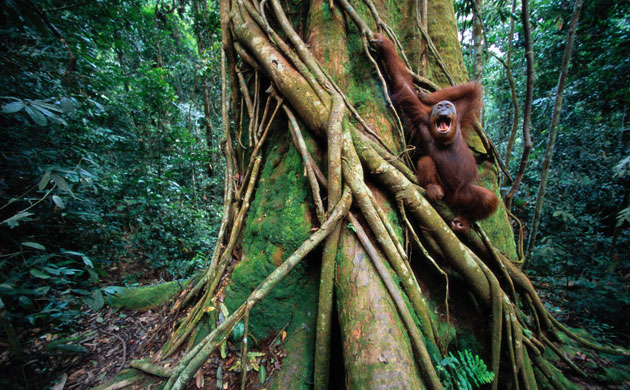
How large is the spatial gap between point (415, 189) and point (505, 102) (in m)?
12.1

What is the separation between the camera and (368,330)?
Answer: 1.28 m

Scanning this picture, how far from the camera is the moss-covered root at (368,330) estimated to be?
45.0 inches

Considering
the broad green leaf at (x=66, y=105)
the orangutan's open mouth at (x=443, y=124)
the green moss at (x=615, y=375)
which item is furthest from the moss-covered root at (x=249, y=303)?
the green moss at (x=615, y=375)

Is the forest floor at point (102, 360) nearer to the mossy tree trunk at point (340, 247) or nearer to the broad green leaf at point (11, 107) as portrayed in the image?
the mossy tree trunk at point (340, 247)

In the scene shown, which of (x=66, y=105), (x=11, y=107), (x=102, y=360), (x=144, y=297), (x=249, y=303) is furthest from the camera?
(x=144, y=297)

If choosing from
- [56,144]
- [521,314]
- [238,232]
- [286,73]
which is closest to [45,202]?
[56,144]

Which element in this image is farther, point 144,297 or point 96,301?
point 144,297

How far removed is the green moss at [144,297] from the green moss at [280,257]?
4.88 ft

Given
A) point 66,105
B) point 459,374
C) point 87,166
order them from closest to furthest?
point 459,374 < point 66,105 < point 87,166

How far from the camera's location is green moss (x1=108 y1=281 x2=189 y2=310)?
2943mm

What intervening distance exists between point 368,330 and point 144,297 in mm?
2971

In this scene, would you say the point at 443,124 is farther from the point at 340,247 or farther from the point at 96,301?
the point at 96,301

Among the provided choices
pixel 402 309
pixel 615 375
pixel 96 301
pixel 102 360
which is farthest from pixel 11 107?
pixel 615 375

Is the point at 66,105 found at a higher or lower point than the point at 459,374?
higher
